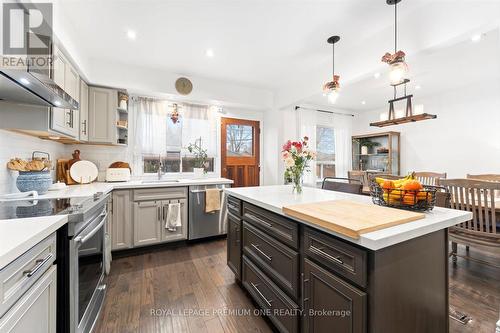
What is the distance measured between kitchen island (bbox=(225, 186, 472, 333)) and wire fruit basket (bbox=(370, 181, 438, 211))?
6cm

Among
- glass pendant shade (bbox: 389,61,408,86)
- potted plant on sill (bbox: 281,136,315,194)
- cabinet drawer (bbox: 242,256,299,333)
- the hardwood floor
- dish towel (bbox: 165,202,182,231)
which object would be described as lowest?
the hardwood floor

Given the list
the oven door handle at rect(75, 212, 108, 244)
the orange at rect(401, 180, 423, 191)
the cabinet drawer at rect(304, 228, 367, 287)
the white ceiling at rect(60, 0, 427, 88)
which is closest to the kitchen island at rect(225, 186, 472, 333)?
the cabinet drawer at rect(304, 228, 367, 287)

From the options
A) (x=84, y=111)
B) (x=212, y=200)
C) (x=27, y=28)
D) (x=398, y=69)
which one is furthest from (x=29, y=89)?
(x=398, y=69)

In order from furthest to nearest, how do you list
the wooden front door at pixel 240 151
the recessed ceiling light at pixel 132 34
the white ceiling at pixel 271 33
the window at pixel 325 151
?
the window at pixel 325 151, the wooden front door at pixel 240 151, the recessed ceiling light at pixel 132 34, the white ceiling at pixel 271 33

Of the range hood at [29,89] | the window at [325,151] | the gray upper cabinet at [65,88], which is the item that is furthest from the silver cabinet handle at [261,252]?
the window at [325,151]

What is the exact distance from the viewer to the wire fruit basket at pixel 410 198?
1.21 metres

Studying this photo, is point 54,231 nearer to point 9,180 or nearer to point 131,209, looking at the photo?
point 9,180

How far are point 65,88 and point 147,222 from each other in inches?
69.0

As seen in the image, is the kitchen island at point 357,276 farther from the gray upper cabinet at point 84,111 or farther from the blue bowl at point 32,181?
the gray upper cabinet at point 84,111

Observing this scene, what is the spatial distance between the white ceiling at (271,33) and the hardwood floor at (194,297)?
2.20 m

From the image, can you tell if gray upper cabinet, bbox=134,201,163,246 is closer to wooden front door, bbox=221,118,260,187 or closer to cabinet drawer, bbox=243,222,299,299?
wooden front door, bbox=221,118,260,187

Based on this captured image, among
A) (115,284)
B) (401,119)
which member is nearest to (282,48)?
(401,119)

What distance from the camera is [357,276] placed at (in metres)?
0.91

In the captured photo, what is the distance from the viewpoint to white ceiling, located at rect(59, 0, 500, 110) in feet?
6.18
